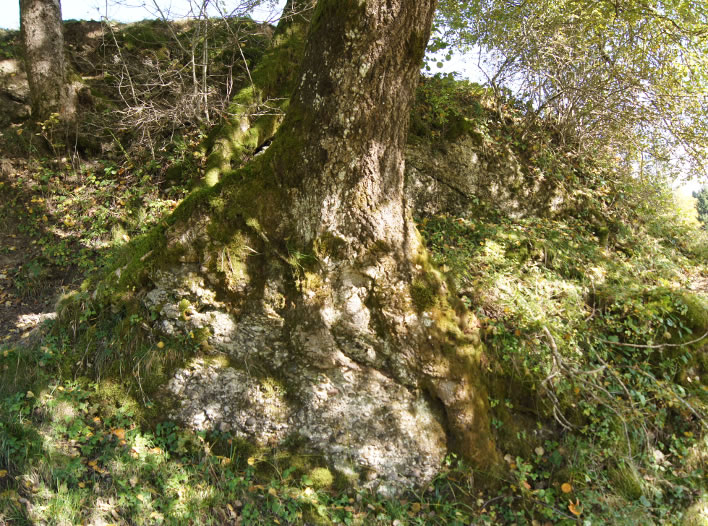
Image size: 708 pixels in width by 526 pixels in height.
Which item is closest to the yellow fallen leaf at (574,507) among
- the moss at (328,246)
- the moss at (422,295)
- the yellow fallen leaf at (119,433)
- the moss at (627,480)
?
the moss at (627,480)

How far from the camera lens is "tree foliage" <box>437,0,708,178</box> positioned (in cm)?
561

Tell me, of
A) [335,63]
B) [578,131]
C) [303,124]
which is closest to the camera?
[335,63]

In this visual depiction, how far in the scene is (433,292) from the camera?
3.73 meters

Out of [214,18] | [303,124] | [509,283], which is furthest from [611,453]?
[214,18]

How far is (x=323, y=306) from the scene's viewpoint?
11.8ft

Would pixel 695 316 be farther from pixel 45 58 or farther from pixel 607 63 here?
pixel 45 58

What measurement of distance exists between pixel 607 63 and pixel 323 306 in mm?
5891

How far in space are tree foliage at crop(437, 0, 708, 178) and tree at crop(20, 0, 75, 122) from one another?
585cm

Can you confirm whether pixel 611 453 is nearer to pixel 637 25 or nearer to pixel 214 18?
pixel 637 25

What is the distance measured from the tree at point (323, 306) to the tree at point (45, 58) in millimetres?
3732

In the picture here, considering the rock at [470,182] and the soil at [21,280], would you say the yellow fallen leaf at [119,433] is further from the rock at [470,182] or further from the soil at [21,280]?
the rock at [470,182]

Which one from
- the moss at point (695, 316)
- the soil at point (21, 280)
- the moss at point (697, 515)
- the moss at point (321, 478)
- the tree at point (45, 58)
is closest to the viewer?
the moss at point (697, 515)

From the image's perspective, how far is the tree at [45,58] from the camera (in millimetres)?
5633

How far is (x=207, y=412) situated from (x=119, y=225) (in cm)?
296
